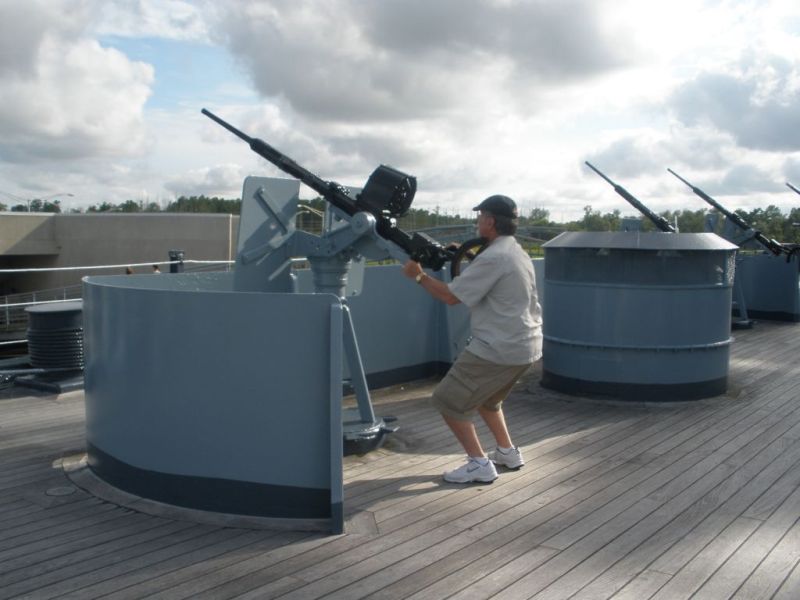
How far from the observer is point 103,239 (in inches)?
1630

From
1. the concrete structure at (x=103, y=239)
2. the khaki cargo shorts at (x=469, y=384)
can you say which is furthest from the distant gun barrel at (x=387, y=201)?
the concrete structure at (x=103, y=239)

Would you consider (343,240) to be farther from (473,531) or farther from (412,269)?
(473,531)

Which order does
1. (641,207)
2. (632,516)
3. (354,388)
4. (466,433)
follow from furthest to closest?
(641,207) → (354,388) → (466,433) → (632,516)

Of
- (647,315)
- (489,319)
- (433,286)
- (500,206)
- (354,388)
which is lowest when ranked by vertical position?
(354,388)

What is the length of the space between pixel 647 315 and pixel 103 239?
3826 centimetres

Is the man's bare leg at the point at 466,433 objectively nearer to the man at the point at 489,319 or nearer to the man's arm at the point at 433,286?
the man at the point at 489,319

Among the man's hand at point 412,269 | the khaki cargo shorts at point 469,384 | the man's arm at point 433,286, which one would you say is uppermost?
the man's hand at point 412,269

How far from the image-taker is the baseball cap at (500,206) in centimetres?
473

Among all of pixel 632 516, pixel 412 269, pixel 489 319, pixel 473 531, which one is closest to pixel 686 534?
pixel 632 516

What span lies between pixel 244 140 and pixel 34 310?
3.25 meters

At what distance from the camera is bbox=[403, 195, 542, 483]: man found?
460 centimetres

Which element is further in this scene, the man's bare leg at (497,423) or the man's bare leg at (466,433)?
the man's bare leg at (497,423)

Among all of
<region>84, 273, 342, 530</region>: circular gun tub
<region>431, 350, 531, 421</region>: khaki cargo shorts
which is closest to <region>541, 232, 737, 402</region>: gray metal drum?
<region>431, 350, 531, 421</region>: khaki cargo shorts

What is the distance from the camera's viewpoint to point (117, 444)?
15.4ft
